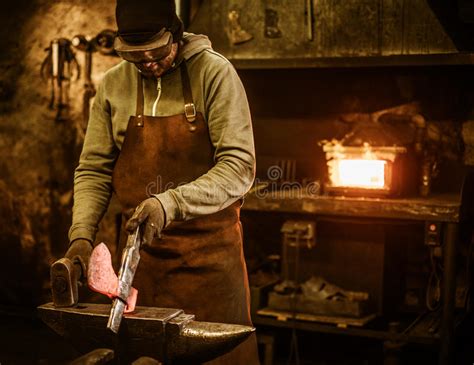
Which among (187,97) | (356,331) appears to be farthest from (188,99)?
(356,331)

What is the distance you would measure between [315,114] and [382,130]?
0.95 meters

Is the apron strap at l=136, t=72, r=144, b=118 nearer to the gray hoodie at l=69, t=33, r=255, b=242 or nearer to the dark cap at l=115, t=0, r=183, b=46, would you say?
the gray hoodie at l=69, t=33, r=255, b=242

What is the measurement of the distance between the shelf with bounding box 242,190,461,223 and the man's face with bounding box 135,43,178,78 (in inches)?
74.2

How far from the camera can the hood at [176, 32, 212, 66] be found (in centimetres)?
308

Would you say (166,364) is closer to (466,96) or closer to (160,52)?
(160,52)

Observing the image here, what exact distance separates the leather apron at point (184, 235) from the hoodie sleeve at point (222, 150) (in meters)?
0.10

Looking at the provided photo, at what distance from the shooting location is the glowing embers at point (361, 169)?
15.5ft

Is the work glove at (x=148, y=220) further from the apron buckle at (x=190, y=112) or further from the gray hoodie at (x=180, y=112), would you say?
the apron buckle at (x=190, y=112)

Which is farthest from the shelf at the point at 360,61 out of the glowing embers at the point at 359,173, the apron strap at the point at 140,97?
the apron strap at the point at 140,97

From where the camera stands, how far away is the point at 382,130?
16.2 feet

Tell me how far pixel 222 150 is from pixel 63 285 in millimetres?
847

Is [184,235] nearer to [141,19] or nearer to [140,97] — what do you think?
[140,97]

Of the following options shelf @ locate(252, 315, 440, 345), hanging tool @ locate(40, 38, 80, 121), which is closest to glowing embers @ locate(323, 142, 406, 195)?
shelf @ locate(252, 315, 440, 345)

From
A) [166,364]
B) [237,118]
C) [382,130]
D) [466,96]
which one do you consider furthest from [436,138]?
[166,364]
